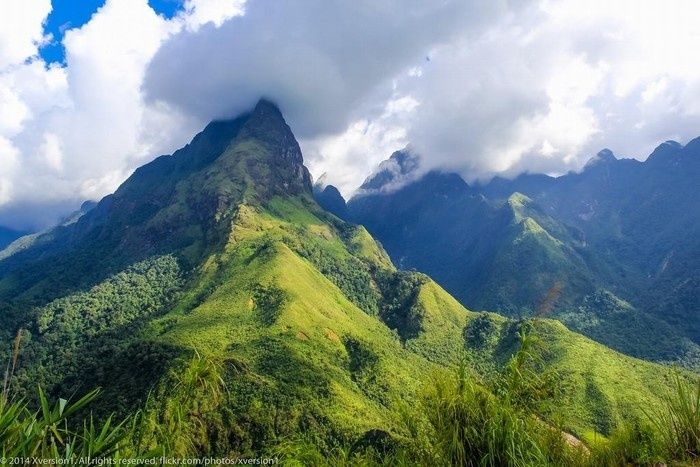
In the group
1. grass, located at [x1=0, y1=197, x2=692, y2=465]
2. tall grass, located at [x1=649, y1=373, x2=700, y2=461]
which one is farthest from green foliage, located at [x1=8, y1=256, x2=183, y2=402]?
tall grass, located at [x1=649, y1=373, x2=700, y2=461]

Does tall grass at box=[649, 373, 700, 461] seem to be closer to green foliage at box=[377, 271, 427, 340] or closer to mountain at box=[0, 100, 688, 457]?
mountain at box=[0, 100, 688, 457]

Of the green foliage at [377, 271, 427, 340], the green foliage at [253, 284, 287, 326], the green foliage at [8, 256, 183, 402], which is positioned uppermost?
the green foliage at [377, 271, 427, 340]

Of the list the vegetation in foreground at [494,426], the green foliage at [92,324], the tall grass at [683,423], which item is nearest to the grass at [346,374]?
the vegetation in foreground at [494,426]

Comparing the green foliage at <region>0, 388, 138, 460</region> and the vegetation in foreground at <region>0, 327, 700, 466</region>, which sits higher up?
the vegetation in foreground at <region>0, 327, 700, 466</region>

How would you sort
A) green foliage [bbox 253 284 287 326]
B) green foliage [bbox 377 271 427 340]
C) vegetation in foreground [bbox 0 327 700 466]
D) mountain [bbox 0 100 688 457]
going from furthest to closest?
green foliage [bbox 377 271 427 340], green foliage [bbox 253 284 287 326], mountain [bbox 0 100 688 457], vegetation in foreground [bbox 0 327 700 466]

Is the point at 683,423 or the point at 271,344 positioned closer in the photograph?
the point at 683,423

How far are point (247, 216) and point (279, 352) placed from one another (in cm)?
10126

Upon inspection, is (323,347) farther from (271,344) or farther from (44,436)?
(44,436)

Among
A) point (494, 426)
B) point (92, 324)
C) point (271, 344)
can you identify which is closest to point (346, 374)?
point (271, 344)

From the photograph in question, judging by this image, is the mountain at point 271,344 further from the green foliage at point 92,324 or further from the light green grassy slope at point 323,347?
the green foliage at point 92,324

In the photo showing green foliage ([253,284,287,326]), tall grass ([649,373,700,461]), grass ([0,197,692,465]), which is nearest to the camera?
tall grass ([649,373,700,461])

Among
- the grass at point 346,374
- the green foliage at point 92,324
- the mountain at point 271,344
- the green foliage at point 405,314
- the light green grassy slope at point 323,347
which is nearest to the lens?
the grass at point 346,374

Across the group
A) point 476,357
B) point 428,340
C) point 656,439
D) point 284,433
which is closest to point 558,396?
point 656,439

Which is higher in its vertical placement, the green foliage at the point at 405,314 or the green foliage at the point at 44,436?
the green foliage at the point at 405,314
